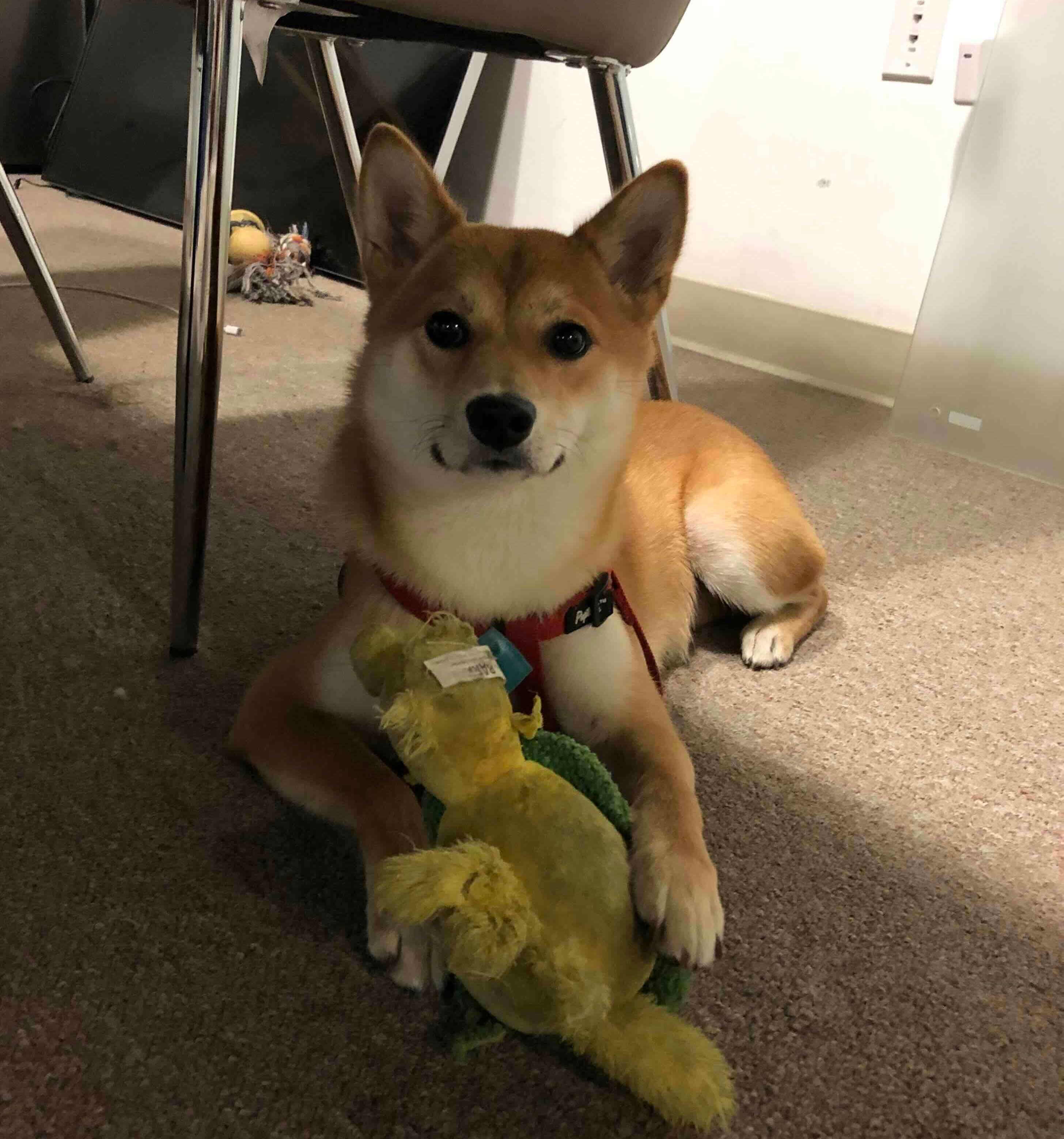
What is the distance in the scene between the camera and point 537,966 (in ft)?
1.92

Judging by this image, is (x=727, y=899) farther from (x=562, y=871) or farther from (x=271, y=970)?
(x=271, y=970)

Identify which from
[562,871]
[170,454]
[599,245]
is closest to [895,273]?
[599,245]

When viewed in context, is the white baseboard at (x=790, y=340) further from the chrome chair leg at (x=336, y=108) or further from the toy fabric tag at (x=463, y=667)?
the toy fabric tag at (x=463, y=667)

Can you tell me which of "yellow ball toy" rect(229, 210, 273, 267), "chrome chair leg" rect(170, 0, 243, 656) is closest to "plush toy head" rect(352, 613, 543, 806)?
"chrome chair leg" rect(170, 0, 243, 656)

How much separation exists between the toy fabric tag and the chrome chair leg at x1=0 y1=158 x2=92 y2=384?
4.45ft

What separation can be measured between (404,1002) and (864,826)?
19.6 inches

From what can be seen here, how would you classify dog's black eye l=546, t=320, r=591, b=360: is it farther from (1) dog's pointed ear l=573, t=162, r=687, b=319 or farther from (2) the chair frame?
(2) the chair frame

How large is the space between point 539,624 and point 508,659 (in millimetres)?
67

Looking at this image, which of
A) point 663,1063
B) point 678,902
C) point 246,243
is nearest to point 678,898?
point 678,902

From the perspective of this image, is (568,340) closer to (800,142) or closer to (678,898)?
(678,898)

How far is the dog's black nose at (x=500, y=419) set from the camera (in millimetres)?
819

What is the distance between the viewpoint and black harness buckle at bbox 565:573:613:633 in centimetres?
94

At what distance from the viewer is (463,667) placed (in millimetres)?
706

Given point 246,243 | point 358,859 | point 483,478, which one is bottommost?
point 246,243
